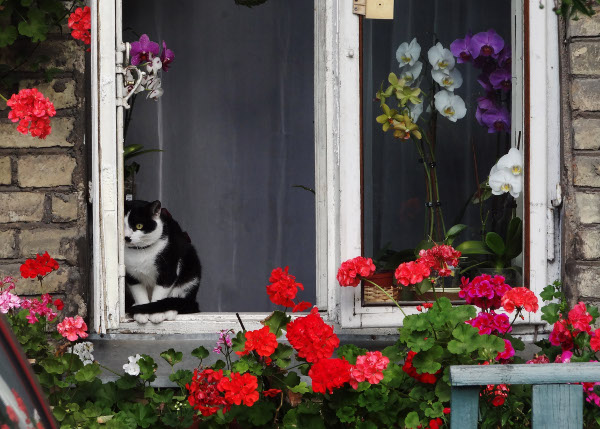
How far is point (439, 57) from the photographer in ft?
9.53

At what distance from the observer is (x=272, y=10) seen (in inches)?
163

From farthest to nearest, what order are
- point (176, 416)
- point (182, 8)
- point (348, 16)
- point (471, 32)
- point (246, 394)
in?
point (182, 8) < point (471, 32) < point (348, 16) < point (176, 416) < point (246, 394)

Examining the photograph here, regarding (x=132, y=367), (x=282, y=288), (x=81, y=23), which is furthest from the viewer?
(x=81, y=23)

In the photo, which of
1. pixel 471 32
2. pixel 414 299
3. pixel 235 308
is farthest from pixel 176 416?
pixel 235 308

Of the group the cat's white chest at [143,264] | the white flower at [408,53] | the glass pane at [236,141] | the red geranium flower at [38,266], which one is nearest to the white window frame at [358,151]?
the white flower at [408,53]

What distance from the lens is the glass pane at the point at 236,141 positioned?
4074mm

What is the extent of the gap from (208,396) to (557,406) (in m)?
1.03

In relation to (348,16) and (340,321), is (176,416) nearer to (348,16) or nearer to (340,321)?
(340,321)

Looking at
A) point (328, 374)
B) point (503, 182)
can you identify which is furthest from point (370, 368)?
point (503, 182)

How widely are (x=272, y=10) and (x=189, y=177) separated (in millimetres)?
870

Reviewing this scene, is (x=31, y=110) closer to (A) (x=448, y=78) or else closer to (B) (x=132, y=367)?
(B) (x=132, y=367)

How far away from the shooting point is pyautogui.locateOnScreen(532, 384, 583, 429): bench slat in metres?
1.54

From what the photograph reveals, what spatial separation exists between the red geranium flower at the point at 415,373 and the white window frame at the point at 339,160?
373 millimetres

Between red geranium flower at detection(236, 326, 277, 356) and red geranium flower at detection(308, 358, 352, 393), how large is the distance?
127mm
